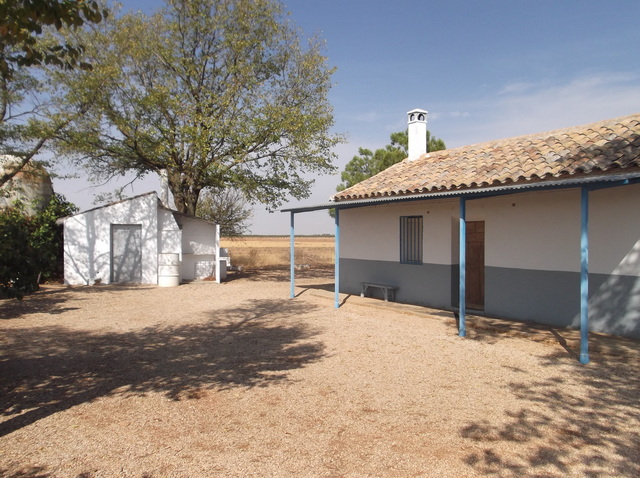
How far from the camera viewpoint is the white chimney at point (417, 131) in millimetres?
13094

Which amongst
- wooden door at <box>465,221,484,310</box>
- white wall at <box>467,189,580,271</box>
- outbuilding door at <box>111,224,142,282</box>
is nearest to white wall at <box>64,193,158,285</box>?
outbuilding door at <box>111,224,142,282</box>

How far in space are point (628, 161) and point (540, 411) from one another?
4.14 meters

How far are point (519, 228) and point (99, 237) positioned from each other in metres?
13.4

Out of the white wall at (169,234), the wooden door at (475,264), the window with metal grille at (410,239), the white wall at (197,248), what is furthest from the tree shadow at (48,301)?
the wooden door at (475,264)

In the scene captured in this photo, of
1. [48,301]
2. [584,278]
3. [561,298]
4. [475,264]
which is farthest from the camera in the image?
[48,301]

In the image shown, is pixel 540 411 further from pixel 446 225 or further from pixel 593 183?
pixel 446 225

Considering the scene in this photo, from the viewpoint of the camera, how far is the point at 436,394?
4.93 metres

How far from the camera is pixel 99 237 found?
1566 centimetres

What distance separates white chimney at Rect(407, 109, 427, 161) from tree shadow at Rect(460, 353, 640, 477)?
28.9 feet

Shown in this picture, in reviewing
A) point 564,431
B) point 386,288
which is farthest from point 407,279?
point 564,431

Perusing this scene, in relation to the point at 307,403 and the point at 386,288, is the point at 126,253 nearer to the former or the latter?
the point at 386,288

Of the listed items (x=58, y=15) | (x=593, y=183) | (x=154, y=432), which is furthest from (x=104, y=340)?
(x=593, y=183)

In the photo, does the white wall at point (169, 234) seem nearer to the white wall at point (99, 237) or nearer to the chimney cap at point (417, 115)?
the white wall at point (99, 237)

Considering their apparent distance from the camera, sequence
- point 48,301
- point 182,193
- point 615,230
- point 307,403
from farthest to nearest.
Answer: point 182,193, point 48,301, point 615,230, point 307,403
